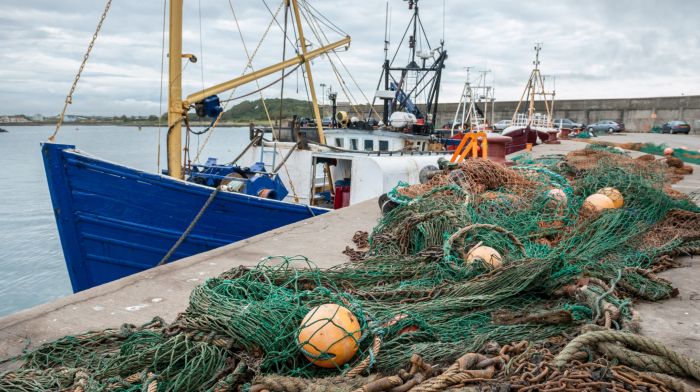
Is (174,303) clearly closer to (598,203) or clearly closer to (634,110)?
(598,203)

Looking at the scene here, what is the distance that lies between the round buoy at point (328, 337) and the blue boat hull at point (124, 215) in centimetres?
482

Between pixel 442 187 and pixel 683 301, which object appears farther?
pixel 442 187

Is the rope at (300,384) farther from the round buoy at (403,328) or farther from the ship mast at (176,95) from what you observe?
the ship mast at (176,95)

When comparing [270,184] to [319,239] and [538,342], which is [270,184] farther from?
[538,342]

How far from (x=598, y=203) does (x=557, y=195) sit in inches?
19.9

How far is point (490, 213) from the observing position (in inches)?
183

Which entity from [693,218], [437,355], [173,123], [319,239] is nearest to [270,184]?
[173,123]

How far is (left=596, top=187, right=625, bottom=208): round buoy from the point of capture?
5.20 meters

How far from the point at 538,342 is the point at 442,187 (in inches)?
106

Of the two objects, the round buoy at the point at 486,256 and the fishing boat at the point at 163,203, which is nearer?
the round buoy at the point at 486,256

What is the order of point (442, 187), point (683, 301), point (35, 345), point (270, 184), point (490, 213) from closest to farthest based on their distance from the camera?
point (35, 345), point (683, 301), point (490, 213), point (442, 187), point (270, 184)

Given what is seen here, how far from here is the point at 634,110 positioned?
140ft

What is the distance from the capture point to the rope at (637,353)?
7.06 feet

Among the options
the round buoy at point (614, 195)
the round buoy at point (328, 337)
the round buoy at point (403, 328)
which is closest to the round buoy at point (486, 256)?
the round buoy at point (403, 328)
